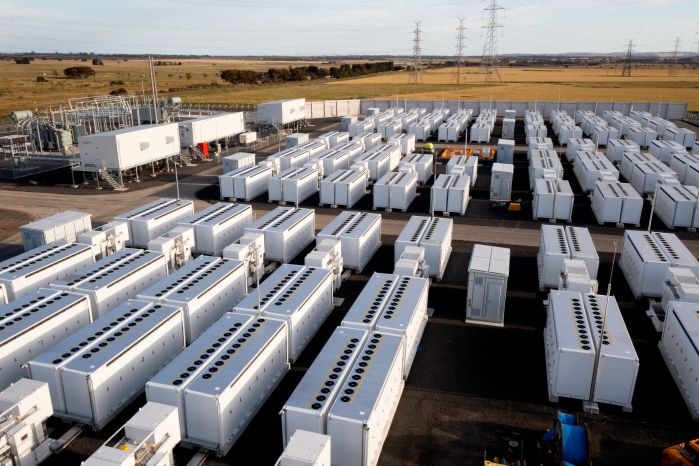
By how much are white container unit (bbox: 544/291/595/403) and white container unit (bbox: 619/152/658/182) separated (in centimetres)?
3194

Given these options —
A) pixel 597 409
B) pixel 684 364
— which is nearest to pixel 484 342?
pixel 597 409

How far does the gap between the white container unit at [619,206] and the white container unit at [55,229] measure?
31.3 m

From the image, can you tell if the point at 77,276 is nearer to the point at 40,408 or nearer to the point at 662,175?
the point at 40,408

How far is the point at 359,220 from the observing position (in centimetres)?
2994

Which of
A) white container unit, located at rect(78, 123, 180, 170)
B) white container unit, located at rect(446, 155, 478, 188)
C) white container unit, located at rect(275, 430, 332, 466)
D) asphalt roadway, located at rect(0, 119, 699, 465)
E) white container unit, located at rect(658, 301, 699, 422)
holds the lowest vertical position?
asphalt roadway, located at rect(0, 119, 699, 465)

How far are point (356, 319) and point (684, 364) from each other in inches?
430

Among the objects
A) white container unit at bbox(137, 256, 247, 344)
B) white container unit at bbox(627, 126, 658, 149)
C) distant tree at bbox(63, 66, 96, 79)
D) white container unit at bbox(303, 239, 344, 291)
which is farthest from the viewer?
distant tree at bbox(63, 66, 96, 79)

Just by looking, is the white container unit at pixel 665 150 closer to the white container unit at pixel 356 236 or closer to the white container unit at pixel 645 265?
the white container unit at pixel 645 265

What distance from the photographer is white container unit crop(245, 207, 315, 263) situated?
27656 millimetres

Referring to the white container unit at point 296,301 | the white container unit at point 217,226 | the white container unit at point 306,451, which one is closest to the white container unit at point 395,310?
the white container unit at point 296,301

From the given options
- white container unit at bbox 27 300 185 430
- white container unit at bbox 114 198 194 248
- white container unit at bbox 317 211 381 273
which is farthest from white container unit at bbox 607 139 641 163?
white container unit at bbox 27 300 185 430

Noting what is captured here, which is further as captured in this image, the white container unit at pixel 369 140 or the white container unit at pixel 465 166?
the white container unit at pixel 369 140

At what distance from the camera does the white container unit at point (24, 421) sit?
13.3 m

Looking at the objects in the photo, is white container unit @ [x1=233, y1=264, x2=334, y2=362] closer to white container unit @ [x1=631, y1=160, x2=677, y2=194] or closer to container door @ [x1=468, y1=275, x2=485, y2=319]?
container door @ [x1=468, y1=275, x2=485, y2=319]
